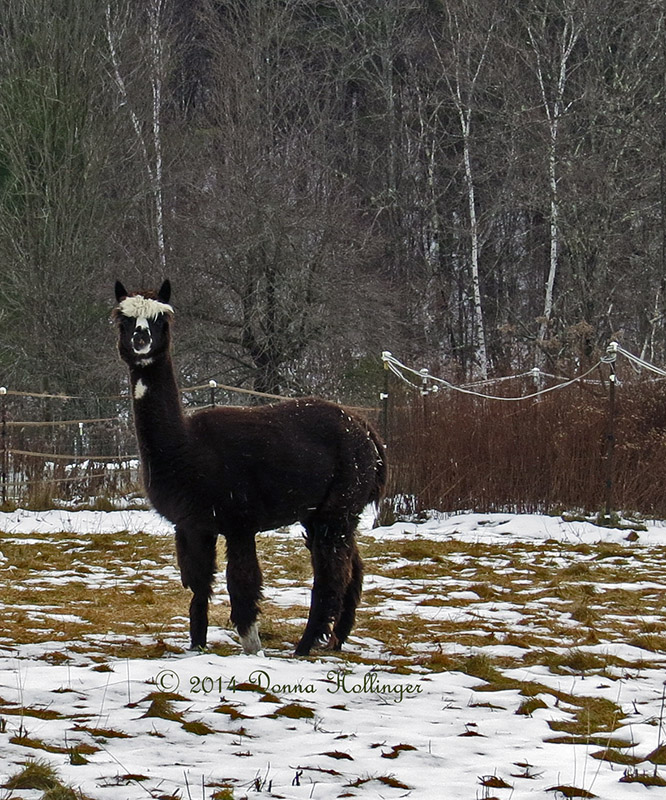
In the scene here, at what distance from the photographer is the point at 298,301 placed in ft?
72.8

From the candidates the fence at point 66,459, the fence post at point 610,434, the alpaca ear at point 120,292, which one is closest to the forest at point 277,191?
the fence at point 66,459

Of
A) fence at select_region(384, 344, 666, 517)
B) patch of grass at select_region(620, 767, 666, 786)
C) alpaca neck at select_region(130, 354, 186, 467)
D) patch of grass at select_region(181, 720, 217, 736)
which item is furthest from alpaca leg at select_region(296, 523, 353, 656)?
fence at select_region(384, 344, 666, 517)

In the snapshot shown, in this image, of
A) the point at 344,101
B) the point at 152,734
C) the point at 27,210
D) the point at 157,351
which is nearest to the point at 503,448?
the point at 157,351

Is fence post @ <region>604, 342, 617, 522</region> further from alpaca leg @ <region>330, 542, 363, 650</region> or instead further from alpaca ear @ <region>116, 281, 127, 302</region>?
alpaca ear @ <region>116, 281, 127, 302</region>

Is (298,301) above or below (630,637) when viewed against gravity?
above

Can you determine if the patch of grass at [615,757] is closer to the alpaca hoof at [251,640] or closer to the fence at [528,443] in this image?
the alpaca hoof at [251,640]

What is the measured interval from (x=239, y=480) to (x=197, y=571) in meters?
0.56

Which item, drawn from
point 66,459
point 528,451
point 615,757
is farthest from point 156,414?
point 66,459

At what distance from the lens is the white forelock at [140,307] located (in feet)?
20.3

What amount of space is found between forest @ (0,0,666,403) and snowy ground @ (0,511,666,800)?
1046 cm

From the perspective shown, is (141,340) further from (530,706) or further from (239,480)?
(530,706)

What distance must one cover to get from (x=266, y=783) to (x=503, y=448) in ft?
34.6

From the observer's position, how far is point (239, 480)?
6.23m

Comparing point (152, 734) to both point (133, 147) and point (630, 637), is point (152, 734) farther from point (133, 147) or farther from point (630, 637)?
point (133, 147)
